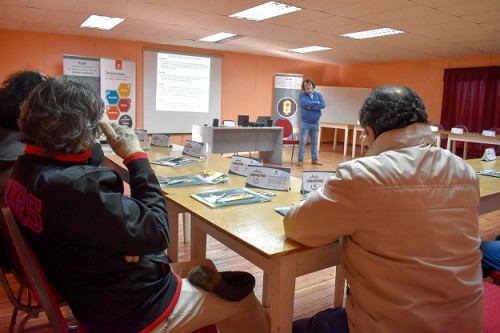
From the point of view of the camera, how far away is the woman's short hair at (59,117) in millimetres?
934

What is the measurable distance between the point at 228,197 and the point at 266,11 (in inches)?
149

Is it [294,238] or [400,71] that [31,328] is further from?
[400,71]

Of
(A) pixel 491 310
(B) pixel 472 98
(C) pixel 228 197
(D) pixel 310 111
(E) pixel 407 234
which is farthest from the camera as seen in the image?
(B) pixel 472 98

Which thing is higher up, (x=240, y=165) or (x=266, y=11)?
(x=266, y=11)

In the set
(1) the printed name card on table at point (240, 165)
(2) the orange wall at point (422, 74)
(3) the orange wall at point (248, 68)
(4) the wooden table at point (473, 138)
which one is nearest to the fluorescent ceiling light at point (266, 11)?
(1) the printed name card on table at point (240, 165)

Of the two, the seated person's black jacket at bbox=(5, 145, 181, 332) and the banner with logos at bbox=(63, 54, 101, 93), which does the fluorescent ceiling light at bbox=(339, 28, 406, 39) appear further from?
the seated person's black jacket at bbox=(5, 145, 181, 332)

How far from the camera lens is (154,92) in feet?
24.6

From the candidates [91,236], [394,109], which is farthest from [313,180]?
[91,236]

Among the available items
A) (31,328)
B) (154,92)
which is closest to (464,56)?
(154,92)

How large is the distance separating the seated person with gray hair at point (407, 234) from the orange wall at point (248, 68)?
21.0 feet

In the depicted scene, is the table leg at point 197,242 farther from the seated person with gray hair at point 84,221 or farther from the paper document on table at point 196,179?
the seated person with gray hair at point 84,221

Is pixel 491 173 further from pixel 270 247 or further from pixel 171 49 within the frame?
pixel 171 49

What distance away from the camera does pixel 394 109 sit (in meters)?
1.14

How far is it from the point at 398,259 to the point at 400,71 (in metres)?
9.14
